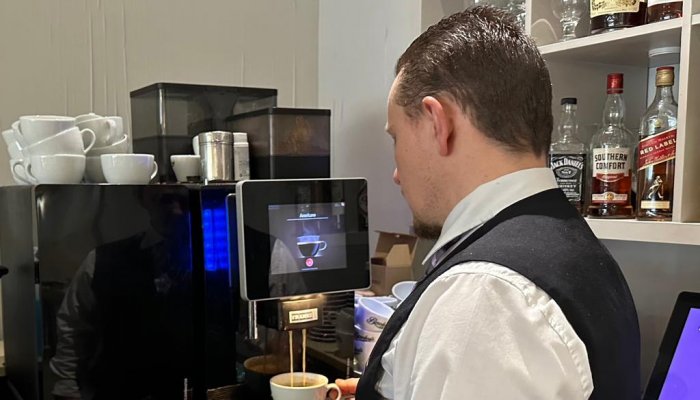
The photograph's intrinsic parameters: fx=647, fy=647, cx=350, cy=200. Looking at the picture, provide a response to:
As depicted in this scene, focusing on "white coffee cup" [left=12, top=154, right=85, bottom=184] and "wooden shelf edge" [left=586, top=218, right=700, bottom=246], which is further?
"white coffee cup" [left=12, top=154, right=85, bottom=184]

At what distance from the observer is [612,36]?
3.99 feet

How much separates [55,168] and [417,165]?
2.88 ft

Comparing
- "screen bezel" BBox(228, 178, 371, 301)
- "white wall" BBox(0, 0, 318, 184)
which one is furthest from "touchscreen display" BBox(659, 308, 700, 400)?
"white wall" BBox(0, 0, 318, 184)

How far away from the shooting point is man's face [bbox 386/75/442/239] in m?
0.84

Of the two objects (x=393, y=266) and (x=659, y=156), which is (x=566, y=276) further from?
(x=393, y=266)

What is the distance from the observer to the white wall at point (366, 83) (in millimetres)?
2027

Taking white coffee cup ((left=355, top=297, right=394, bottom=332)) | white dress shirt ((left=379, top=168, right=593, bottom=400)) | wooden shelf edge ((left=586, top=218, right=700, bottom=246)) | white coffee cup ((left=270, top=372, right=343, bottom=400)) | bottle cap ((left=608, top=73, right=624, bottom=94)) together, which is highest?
bottle cap ((left=608, top=73, right=624, bottom=94))

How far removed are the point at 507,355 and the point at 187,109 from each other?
1.28 metres

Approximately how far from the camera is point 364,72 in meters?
2.17

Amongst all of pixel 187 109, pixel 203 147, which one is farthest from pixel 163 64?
pixel 203 147

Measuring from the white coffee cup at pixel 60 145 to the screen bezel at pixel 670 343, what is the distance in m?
1.24

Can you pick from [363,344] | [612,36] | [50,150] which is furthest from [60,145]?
[612,36]

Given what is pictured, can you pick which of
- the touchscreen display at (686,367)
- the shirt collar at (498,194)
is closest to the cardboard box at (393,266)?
the touchscreen display at (686,367)

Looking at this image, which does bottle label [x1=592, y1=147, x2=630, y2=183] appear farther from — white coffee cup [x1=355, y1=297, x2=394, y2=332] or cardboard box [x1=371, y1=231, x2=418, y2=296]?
cardboard box [x1=371, y1=231, x2=418, y2=296]
